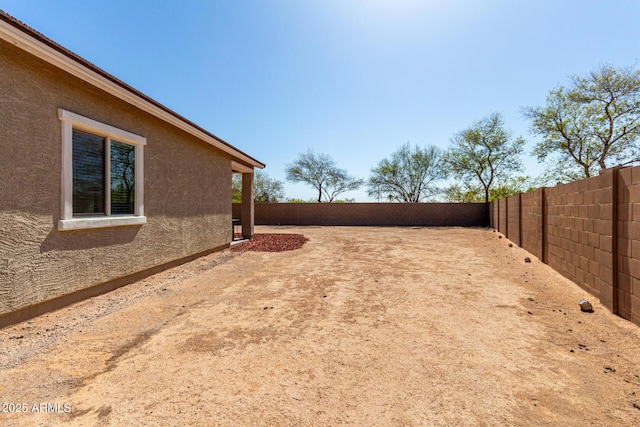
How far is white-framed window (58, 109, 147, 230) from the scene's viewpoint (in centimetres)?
371

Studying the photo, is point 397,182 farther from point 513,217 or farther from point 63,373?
point 63,373

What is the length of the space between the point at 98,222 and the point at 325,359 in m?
3.95

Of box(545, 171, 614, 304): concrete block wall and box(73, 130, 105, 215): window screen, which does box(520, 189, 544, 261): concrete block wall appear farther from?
box(73, 130, 105, 215): window screen

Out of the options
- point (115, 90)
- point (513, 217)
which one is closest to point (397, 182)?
point (513, 217)

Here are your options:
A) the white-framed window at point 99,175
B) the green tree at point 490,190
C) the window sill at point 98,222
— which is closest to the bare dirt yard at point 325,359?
the window sill at point 98,222

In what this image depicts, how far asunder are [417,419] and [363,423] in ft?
1.16

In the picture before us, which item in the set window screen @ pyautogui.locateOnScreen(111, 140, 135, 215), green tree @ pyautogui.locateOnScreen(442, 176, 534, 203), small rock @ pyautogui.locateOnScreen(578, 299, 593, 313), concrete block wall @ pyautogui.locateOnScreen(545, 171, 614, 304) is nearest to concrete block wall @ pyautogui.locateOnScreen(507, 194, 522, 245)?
concrete block wall @ pyautogui.locateOnScreen(545, 171, 614, 304)

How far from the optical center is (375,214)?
2127 centimetres

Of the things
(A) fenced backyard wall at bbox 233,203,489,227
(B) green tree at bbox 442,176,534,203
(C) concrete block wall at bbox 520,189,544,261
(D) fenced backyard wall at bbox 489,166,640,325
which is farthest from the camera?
(B) green tree at bbox 442,176,534,203

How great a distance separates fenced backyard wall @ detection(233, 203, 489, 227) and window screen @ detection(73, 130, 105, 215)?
1641cm

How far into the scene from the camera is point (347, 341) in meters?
2.85

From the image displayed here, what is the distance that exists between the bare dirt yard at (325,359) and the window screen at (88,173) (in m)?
1.44

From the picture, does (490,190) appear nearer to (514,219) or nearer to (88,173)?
(514,219)

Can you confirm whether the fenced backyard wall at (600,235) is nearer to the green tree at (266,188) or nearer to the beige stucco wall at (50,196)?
the beige stucco wall at (50,196)
